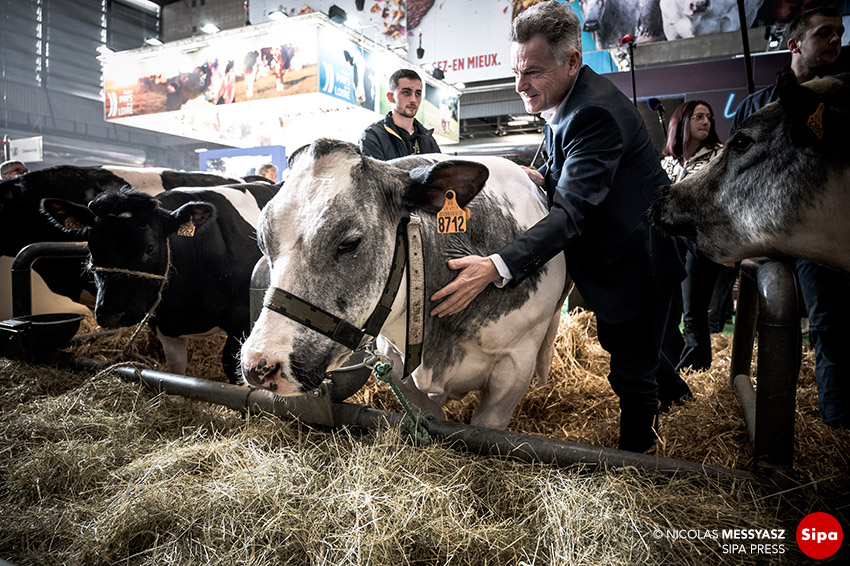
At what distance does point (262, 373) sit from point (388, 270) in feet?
1.64

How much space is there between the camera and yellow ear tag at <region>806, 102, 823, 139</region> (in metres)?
1.42

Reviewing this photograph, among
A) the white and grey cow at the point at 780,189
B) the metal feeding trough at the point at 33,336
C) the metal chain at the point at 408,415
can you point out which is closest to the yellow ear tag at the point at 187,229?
the metal feeding trough at the point at 33,336

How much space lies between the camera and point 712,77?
27.5 feet

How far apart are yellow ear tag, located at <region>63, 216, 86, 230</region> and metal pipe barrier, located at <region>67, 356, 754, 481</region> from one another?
164cm

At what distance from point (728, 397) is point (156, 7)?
23371 millimetres

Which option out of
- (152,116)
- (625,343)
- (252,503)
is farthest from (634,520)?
(152,116)

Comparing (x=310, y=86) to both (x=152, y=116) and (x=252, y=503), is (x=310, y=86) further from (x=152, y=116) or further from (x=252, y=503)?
(x=252, y=503)

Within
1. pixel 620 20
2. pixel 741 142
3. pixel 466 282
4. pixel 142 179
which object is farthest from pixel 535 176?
pixel 620 20

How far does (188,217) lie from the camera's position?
304 centimetres

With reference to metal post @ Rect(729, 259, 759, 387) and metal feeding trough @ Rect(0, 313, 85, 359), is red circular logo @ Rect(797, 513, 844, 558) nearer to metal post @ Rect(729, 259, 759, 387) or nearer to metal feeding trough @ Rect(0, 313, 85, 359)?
metal post @ Rect(729, 259, 759, 387)

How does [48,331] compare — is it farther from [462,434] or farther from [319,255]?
[462,434]

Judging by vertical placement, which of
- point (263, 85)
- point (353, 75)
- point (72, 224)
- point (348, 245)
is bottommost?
point (348, 245)

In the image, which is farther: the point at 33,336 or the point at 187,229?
the point at 187,229

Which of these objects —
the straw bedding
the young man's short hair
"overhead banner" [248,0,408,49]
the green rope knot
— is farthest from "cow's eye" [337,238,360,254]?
"overhead banner" [248,0,408,49]
